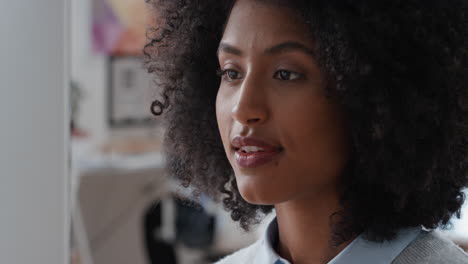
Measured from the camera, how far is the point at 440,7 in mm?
977

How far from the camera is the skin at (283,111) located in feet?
3.23

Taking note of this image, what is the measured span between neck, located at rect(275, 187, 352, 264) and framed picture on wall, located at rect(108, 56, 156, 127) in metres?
3.80

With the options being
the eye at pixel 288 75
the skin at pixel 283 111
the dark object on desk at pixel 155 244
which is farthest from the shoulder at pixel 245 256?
the dark object on desk at pixel 155 244

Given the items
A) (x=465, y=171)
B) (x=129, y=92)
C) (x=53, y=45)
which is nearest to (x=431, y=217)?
(x=465, y=171)

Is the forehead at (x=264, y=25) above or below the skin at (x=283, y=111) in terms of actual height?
above

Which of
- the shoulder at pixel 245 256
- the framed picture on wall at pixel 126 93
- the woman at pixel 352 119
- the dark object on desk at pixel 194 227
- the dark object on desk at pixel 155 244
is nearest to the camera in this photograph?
the woman at pixel 352 119

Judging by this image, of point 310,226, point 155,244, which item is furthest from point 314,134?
point 155,244

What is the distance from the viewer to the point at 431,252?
3.39 feet

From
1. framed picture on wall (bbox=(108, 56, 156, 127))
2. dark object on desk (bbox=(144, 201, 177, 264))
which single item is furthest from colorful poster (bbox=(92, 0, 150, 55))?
dark object on desk (bbox=(144, 201, 177, 264))

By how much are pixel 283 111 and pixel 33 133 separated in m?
0.38

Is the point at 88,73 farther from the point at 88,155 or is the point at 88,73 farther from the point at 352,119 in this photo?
the point at 352,119

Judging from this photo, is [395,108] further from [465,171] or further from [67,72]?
[67,72]

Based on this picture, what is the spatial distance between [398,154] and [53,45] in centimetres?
54

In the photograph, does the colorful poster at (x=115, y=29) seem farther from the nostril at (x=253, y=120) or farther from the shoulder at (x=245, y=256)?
the nostril at (x=253, y=120)
